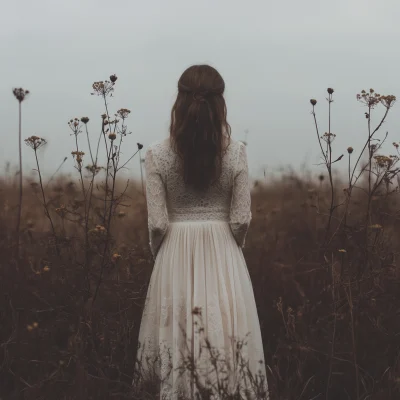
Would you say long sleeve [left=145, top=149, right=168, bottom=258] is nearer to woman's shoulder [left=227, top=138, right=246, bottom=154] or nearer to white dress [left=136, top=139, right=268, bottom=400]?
white dress [left=136, top=139, right=268, bottom=400]

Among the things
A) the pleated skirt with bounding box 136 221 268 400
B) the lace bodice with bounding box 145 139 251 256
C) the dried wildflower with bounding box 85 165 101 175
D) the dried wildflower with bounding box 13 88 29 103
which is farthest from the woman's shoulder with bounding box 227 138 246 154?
the dried wildflower with bounding box 13 88 29 103

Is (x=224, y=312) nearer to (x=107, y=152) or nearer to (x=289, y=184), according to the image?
(x=107, y=152)

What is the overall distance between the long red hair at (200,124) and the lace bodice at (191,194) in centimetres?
6

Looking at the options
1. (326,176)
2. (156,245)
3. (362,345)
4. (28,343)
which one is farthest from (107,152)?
(326,176)

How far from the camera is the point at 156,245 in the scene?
335 centimetres

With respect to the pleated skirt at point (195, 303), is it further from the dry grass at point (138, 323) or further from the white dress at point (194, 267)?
the dry grass at point (138, 323)

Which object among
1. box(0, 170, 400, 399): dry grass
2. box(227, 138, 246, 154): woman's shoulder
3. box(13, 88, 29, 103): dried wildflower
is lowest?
box(0, 170, 400, 399): dry grass

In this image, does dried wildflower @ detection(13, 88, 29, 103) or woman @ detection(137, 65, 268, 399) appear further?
dried wildflower @ detection(13, 88, 29, 103)

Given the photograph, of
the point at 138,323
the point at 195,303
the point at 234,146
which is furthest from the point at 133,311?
the point at 234,146

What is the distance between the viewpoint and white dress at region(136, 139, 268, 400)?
126 inches

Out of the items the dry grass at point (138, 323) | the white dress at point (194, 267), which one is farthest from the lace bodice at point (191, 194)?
the dry grass at point (138, 323)

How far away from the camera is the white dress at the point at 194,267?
3.20 m

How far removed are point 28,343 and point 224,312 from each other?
41.6 inches

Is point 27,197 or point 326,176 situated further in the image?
point 27,197
